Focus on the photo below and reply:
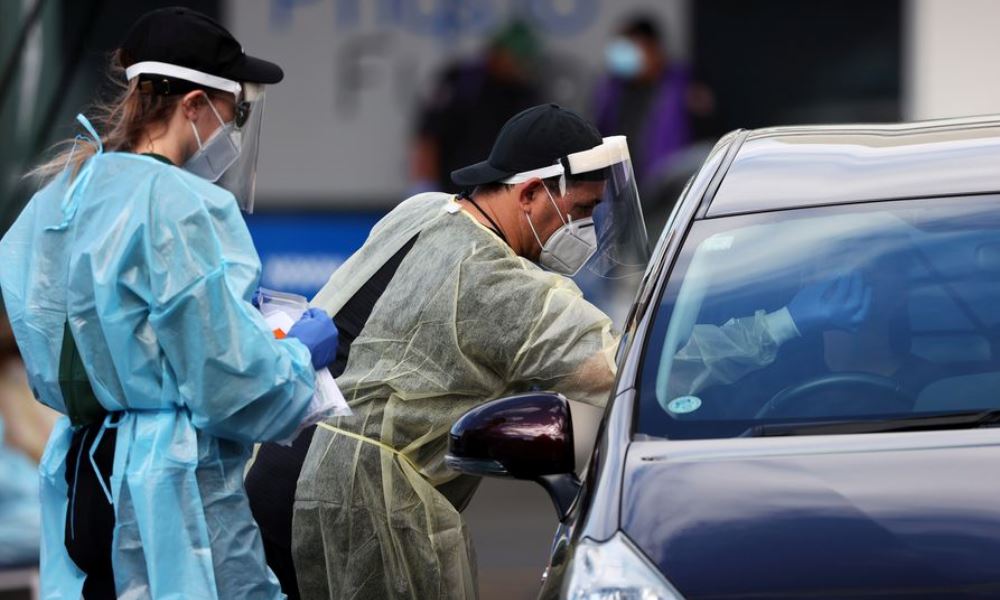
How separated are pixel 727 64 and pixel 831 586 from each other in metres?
10.2

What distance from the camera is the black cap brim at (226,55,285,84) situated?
3.76 metres

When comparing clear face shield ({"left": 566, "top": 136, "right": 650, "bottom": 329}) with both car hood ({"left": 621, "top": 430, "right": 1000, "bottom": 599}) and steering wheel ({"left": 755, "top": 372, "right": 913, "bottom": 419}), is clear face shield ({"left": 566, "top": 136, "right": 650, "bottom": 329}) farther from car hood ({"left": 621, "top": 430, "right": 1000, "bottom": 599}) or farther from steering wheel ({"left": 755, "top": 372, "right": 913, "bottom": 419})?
car hood ({"left": 621, "top": 430, "right": 1000, "bottom": 599})

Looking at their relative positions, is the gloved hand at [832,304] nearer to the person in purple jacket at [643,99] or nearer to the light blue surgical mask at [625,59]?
the person in purple jacket at [643,99]

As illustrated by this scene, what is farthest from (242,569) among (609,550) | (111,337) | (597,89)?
(597,89)

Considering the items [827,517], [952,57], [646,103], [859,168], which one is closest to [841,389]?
[827,517]

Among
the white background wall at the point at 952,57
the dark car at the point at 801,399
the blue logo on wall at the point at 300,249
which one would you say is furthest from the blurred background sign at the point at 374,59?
the dark car at the point at 801,399

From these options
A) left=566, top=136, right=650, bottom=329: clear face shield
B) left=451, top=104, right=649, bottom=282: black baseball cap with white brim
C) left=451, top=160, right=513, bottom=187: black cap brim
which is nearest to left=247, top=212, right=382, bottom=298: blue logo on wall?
left=566, top=136, right=650, bottom=329: clear face shield

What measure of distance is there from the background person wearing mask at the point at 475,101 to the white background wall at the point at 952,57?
8.59 feet

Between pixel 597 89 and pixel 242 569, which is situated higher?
pixel 242 569

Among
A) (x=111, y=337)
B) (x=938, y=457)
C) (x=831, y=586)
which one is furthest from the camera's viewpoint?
(x=111, y=337)

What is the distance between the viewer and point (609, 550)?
121 inches

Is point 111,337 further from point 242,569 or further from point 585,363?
point 585,363

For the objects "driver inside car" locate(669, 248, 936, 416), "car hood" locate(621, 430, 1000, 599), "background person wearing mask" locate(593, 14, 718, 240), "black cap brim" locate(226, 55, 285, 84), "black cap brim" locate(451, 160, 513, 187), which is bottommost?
"background person wearing mask" locate(593, 14, 718, 240)

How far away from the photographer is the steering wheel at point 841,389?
345 centimetres
